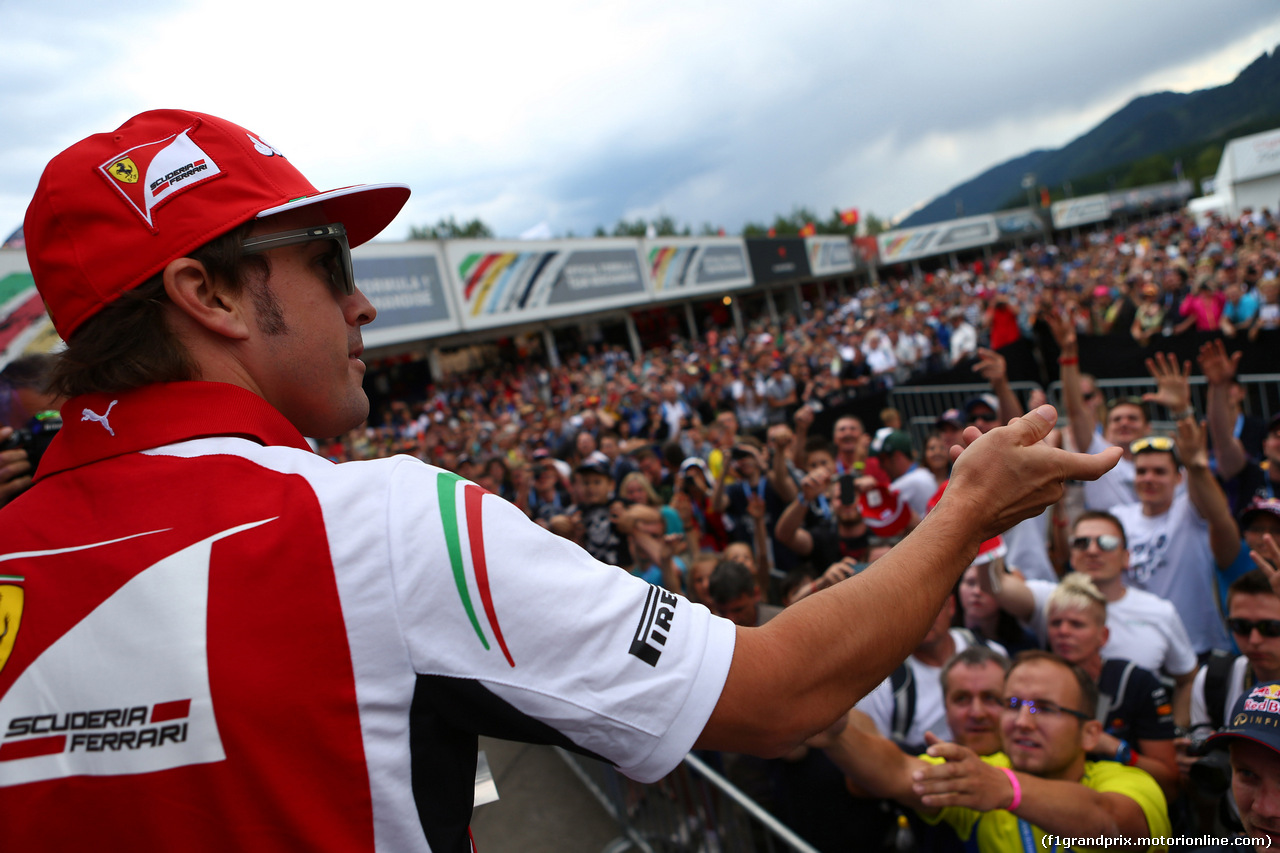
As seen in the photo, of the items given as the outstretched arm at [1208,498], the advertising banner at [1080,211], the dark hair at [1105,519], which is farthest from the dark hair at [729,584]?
→ the advertising banner at [1080,211]

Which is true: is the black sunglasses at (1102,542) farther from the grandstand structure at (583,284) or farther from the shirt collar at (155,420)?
the grandstand structure at (583,284)

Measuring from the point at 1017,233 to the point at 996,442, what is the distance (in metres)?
60.7

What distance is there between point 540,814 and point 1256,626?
13.5 ft

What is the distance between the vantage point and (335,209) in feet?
3.89

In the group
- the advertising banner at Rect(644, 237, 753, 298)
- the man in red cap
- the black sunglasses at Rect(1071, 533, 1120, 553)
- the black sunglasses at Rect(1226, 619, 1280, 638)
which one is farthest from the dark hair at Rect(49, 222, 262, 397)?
the advertising banner at Rect(644, 237, 753, 298)

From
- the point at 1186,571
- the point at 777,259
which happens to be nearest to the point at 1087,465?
the point at 1186,571

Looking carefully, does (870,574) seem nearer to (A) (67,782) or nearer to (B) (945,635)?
(A) (67,782)

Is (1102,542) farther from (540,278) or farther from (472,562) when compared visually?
(540,278)

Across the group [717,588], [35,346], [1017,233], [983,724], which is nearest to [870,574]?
[983,724]

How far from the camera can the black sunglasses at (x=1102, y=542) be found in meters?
3.89

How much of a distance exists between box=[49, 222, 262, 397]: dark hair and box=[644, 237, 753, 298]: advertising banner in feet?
89.4

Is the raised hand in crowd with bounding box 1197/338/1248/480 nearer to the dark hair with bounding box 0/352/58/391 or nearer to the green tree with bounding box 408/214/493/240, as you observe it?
the dark hair with bounding box 0/352/58/391

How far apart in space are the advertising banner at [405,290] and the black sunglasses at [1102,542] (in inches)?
640

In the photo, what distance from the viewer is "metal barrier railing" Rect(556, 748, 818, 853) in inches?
123
